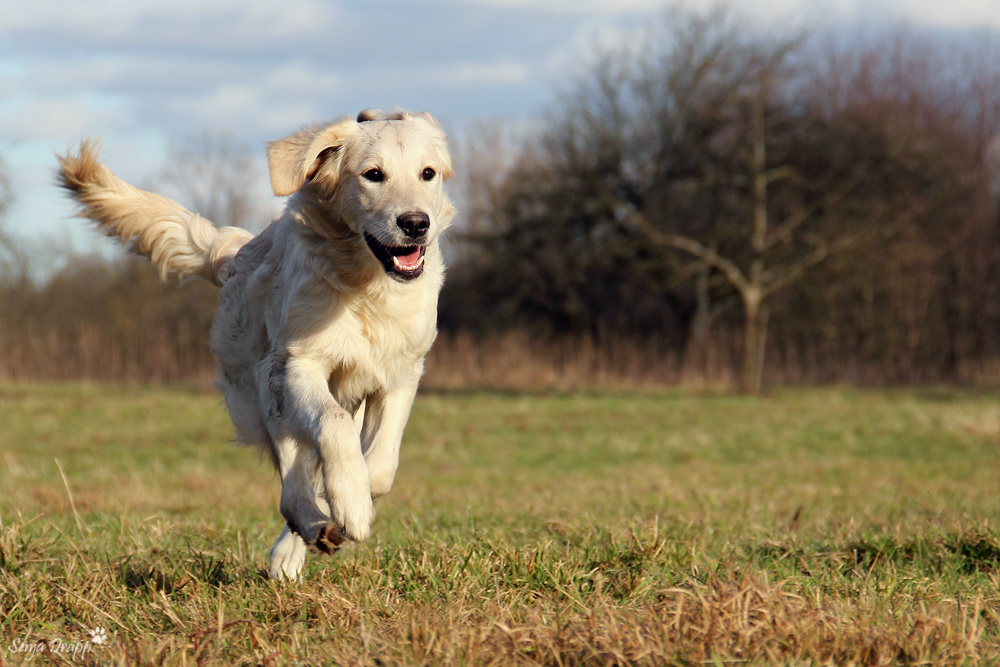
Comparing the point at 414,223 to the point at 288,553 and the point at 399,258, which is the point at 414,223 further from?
the point at 288,553

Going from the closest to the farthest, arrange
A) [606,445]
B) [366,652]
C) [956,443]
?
[366,652] → [956,443] → [606,445]

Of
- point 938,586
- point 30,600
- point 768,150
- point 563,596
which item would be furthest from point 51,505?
point 768,150

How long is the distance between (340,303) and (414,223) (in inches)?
17.0

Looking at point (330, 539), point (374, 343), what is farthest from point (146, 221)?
point (330, 539)

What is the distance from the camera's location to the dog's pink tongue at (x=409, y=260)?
355 cm

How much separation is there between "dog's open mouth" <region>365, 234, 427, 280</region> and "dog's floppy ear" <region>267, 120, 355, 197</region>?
14.5 inches

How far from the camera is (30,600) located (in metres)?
3.06

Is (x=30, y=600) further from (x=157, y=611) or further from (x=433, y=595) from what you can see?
(x=433, y=595)

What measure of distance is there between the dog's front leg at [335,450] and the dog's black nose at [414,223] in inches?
26.1

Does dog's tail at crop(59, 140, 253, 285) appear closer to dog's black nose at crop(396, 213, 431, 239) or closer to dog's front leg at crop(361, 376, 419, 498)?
dog's front leg at crop(361, 376, 419, 498)

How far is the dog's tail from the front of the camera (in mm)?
4930

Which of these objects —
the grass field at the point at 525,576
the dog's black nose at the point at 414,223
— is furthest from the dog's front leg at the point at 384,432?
the dog's black nose at the point at 414,223

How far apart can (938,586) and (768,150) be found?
72.6 ft

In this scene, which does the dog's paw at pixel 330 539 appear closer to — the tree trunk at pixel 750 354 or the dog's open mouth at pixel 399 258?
the dog's open mouth at pixel 399 258
